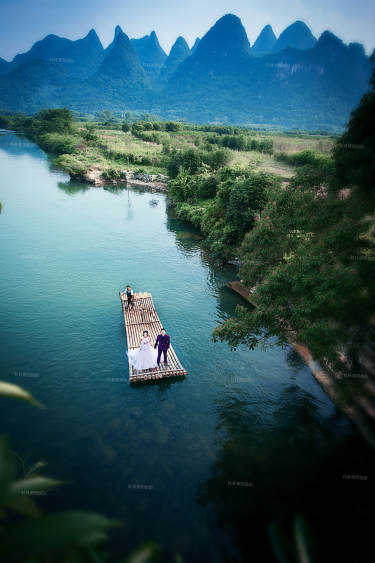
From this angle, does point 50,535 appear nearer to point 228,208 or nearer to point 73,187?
point 228,208

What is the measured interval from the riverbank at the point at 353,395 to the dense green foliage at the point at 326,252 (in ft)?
2.48

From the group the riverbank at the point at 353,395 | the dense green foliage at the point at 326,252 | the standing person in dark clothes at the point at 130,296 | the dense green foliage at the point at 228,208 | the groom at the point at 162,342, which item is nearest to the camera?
the dense green foliage at the point at 326,252

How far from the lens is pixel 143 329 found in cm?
1360

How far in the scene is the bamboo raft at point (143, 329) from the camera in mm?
10952

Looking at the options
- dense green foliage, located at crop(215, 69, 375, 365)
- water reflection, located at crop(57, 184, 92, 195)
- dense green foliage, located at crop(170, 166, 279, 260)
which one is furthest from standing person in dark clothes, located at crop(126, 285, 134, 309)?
water reflection, located at crop(57, 184, 92, 195)

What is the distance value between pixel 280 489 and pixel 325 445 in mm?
2394

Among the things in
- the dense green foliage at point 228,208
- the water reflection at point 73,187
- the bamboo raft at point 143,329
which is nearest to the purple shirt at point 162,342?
the bamboo raft at point 143,329

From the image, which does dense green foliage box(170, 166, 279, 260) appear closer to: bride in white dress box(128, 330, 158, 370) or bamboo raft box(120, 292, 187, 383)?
bamboo raft box(120, 292, 187, 383)

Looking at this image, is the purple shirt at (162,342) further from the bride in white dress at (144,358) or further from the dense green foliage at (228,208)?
the dense green foliage at (228,208)

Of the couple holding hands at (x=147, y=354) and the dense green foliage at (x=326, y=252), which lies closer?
the dense green foliage at (x=326, y=252)

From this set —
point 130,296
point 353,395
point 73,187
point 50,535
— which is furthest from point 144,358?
point 73,187

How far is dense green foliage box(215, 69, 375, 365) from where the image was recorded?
637 cm

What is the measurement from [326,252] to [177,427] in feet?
23.6

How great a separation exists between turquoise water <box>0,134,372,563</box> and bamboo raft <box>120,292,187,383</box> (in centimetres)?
59
